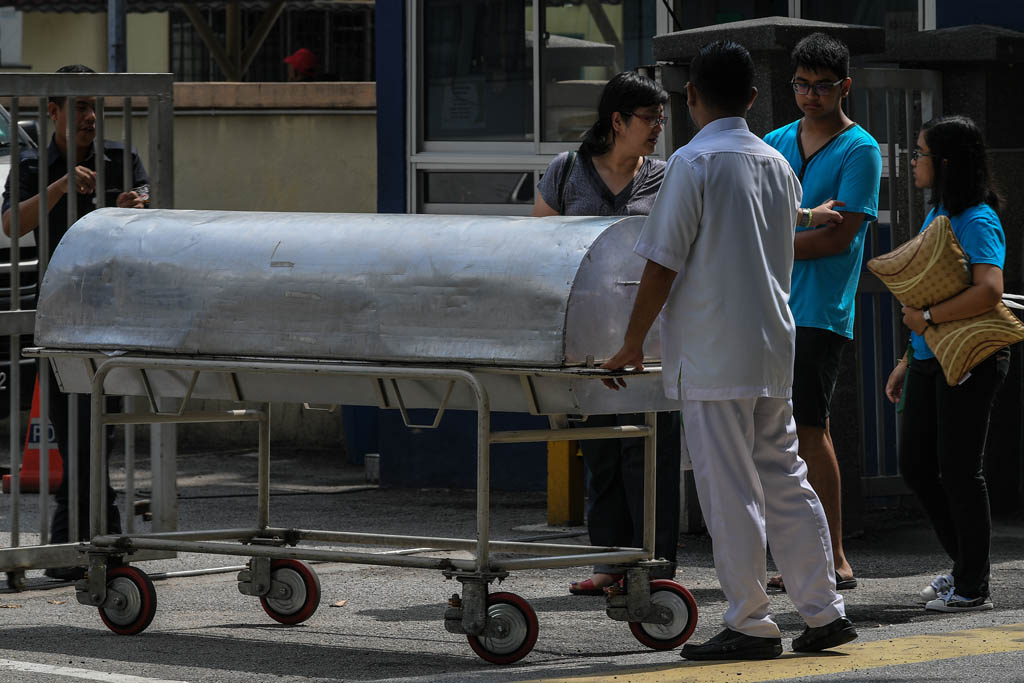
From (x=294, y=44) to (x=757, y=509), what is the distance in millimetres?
24794

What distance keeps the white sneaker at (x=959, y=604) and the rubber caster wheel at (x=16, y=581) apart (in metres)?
3.31

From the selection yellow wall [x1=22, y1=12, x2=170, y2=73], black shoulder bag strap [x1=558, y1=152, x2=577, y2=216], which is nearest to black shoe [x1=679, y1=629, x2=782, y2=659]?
black shoulder bag strap [x1=558, y1=152, x2=577, y2=216]

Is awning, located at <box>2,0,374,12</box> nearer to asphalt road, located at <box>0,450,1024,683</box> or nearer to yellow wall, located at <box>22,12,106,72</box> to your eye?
yellow wall, located at <box>22,12,106,72</box>

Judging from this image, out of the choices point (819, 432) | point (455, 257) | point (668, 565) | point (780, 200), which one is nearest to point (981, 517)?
point (819, 432)

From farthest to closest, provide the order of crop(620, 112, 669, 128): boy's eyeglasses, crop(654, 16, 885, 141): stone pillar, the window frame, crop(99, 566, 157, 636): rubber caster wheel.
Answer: the window frame < crop(654, 16, 885, 141): stone pillar < crop(620, 112, 669, 128): boy's eyeglasses < crop(99, 566, 157, 636): rubber caster wheel

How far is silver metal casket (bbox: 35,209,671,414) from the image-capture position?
19.4 feet

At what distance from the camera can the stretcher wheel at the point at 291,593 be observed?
6.98 m

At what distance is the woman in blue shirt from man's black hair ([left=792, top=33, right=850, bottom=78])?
0.38 metres

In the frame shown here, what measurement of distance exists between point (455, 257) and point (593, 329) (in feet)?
1.61

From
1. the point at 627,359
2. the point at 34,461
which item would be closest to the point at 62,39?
the point at 34,461

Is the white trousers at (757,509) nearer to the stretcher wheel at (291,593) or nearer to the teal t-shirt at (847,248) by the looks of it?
the teal t-shirt at (847,248)

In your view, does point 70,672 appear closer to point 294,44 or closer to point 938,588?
point 938,588

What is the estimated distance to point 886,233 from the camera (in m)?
9.62

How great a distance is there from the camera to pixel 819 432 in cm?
731
